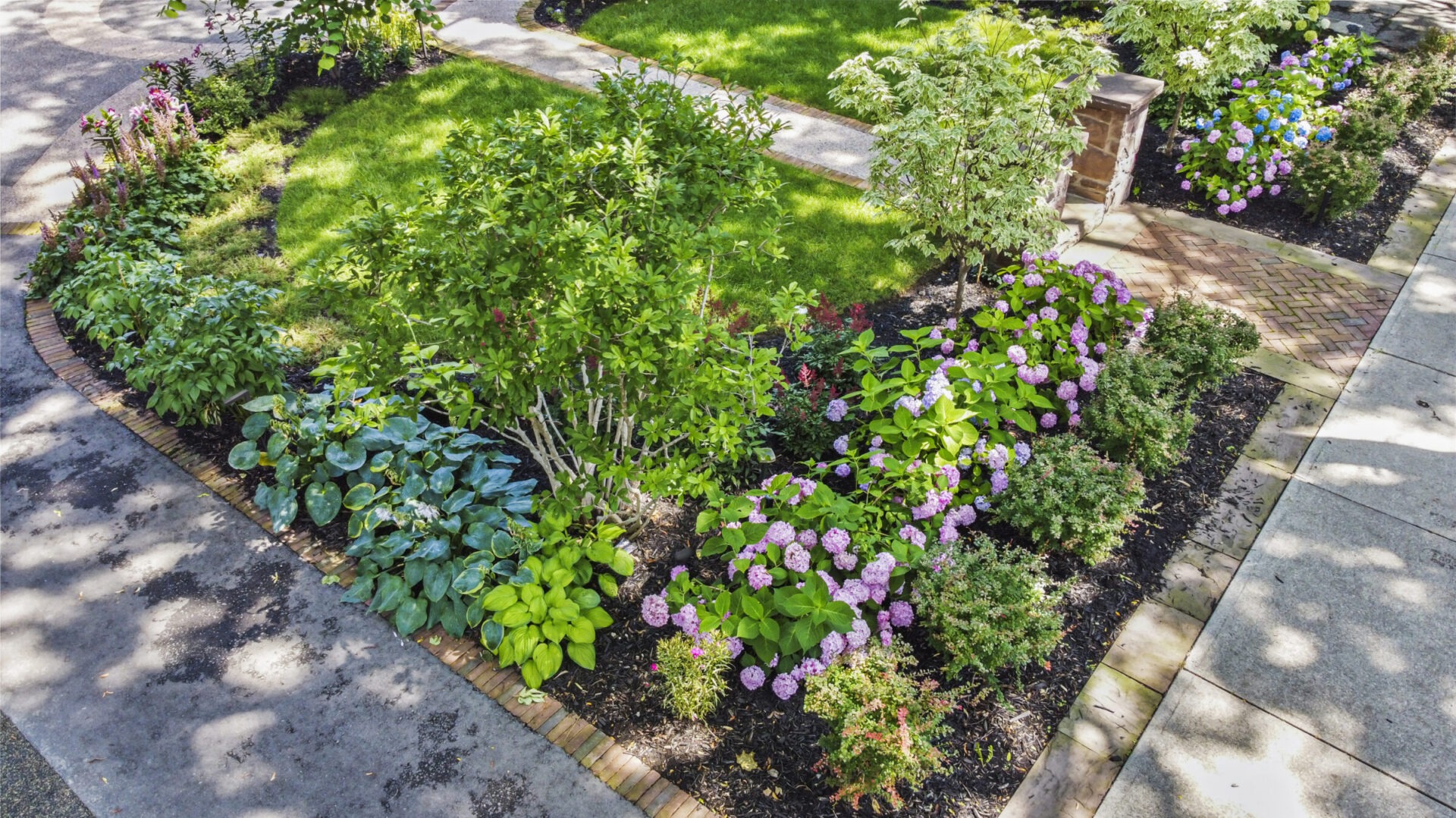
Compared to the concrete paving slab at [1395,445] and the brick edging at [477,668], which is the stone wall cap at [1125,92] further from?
the brick edging at [477,668]

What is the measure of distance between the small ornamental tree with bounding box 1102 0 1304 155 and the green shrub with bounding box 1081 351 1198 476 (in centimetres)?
347

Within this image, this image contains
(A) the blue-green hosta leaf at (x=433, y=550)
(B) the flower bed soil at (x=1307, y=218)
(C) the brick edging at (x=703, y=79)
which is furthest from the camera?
(C) the brick edging at (x=703, y=79)

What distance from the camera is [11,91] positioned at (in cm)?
973

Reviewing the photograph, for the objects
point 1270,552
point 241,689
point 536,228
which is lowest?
point 241,689

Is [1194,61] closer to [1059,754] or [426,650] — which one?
[1059,754]

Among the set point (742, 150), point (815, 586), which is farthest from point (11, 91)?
point (815, 586)

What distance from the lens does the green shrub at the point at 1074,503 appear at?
4.36m

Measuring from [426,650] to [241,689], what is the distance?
0.82m

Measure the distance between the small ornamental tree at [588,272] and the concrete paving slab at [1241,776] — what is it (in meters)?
2.19

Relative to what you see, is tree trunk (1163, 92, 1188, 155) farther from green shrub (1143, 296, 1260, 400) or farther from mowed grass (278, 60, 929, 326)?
green shrub (1143, 296, 1260, 400)

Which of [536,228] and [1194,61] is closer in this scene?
[536,228]

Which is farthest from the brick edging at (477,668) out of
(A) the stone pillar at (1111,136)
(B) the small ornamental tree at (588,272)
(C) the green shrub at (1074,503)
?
(A) the stone pillar at (1111,136)

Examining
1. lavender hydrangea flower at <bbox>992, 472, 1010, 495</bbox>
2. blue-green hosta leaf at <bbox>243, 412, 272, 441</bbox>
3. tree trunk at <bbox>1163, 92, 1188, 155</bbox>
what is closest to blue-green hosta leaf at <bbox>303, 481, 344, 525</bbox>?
blue-green hosta leaf at <bbox>243, 412, 272, 441</bbox>

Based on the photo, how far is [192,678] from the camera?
408 centimetres
